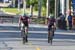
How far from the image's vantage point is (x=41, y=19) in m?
44.6

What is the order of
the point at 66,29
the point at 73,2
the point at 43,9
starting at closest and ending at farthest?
the point at 66,29
the point at 73,2
the point at 43,9

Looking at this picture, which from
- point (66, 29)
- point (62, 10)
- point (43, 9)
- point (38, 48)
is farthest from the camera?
point (43, 9)

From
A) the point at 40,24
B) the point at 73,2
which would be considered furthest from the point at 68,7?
the point at 40,24

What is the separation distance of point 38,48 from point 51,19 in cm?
253

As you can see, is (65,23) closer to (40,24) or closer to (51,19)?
(40,24)

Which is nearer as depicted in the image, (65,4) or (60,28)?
(60,28)

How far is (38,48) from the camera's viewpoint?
19.1 metres

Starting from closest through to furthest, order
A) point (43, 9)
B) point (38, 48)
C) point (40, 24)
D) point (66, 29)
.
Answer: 1. point (38, 48)
2. point (66, 29)
3. point (40, 24)
4. point (43, 9)

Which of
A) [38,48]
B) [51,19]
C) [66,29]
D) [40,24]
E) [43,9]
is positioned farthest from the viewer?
[43,9]

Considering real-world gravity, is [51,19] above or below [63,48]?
above

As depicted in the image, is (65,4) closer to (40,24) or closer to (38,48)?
(40,24)

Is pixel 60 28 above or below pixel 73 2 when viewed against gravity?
below

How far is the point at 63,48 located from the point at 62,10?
21.2 m

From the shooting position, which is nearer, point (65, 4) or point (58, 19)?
point (58, 19)
